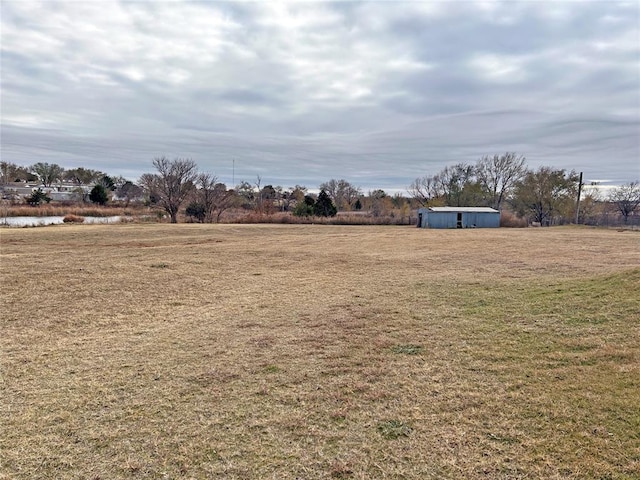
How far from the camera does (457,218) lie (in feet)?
124

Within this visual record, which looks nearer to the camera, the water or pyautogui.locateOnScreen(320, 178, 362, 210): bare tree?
the water

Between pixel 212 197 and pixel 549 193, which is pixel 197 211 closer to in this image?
pixel 212 197

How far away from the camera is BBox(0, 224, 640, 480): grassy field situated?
93.6 inches

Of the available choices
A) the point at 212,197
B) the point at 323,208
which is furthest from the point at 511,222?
the point at 212,197

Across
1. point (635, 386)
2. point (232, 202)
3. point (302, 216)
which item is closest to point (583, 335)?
point (635, 386)

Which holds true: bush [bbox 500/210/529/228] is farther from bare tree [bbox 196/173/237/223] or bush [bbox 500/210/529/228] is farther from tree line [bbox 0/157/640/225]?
bare tree [bbox 196/173/237/223]

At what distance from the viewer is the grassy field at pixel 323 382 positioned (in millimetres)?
2377

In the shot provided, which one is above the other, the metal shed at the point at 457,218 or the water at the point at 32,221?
the metal shed at the point at 457,218

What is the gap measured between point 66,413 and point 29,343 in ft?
7.81

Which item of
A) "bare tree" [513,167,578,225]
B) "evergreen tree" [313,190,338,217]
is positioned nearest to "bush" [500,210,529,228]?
"bare tree" [513,167,578,225]

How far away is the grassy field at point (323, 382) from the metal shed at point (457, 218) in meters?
30.8

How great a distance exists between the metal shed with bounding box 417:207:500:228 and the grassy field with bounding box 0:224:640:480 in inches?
1212

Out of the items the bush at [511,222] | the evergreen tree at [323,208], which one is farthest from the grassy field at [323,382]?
the evergreen tree at [323,208]

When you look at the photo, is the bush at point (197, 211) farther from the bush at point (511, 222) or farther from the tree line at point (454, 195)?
the bush at point (511, 222)
